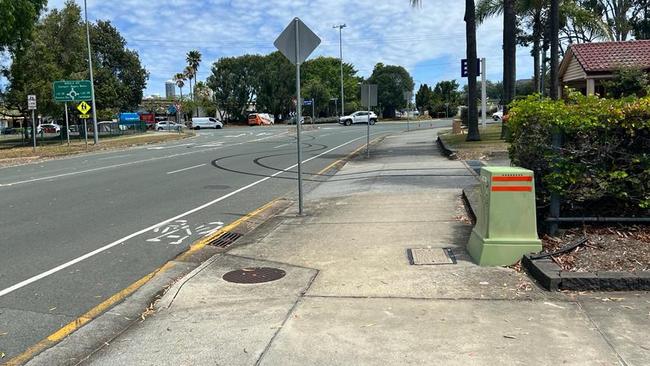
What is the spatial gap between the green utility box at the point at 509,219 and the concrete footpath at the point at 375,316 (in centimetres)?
23

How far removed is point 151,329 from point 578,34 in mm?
43338

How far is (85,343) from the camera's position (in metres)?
4.49

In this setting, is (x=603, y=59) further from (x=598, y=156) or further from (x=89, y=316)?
(x=89, y=316)

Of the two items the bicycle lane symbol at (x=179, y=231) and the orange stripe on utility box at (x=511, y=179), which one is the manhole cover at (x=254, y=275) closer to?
the bicycle lane symbol at (x=179, y=231)

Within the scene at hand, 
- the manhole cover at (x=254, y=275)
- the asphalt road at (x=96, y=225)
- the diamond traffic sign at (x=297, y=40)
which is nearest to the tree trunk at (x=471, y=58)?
the asphalt road at (x=96, y=225)

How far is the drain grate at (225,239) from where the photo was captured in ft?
25.9

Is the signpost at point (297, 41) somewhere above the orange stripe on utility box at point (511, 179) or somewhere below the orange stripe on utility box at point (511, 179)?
above

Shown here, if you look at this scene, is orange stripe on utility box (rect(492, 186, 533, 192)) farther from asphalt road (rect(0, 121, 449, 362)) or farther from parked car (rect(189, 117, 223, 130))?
parked car (rect(189, 117, 223, 130))

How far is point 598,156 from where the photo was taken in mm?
6266

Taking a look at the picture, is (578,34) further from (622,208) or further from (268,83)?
(268,83)

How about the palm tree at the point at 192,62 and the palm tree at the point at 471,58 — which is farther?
the palm tree at the point at 192,62

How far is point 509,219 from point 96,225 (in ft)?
21.0

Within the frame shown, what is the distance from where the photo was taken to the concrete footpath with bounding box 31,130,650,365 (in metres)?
3.96

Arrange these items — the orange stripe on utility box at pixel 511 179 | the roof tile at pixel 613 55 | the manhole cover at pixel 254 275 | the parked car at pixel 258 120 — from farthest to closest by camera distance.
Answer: the parked car at pixel 258 120 → the roof tile at pixel 613 55 → the manhole cover at pixel 254 275 → the orange stripe on utility box at pixel 511 179
